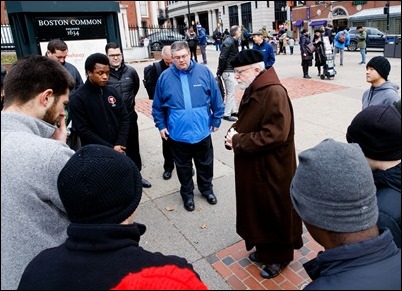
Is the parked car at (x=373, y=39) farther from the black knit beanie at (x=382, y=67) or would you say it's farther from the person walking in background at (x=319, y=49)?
the black knit beanie at (x=382, y=67)

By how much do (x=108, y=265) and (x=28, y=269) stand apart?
11.8 inches

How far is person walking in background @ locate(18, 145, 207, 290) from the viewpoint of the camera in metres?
1.03

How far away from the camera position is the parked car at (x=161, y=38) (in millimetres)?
20984

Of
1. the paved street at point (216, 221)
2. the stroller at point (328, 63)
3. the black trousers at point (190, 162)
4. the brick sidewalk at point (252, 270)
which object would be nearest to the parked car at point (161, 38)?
the stroller at point (328, 63)

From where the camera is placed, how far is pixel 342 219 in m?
1.21

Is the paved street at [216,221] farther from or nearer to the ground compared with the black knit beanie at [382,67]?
nearer to the ground

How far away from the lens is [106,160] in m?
1.20

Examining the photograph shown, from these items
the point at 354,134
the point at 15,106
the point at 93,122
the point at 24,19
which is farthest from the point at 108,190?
the point at 24,19

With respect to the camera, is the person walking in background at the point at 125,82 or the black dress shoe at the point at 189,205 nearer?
the black dress shoe at the point at 189,205

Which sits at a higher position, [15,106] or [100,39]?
[100,39]

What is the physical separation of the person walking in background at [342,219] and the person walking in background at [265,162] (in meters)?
1.14

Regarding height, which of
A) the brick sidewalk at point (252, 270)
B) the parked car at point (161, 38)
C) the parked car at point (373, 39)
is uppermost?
the parked car at point (161, 38)

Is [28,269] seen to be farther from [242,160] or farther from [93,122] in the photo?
[93,122]

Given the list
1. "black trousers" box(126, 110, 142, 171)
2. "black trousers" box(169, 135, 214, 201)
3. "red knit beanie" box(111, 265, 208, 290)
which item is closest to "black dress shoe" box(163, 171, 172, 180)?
"black trousers" box(126, 110, 142, 171)
